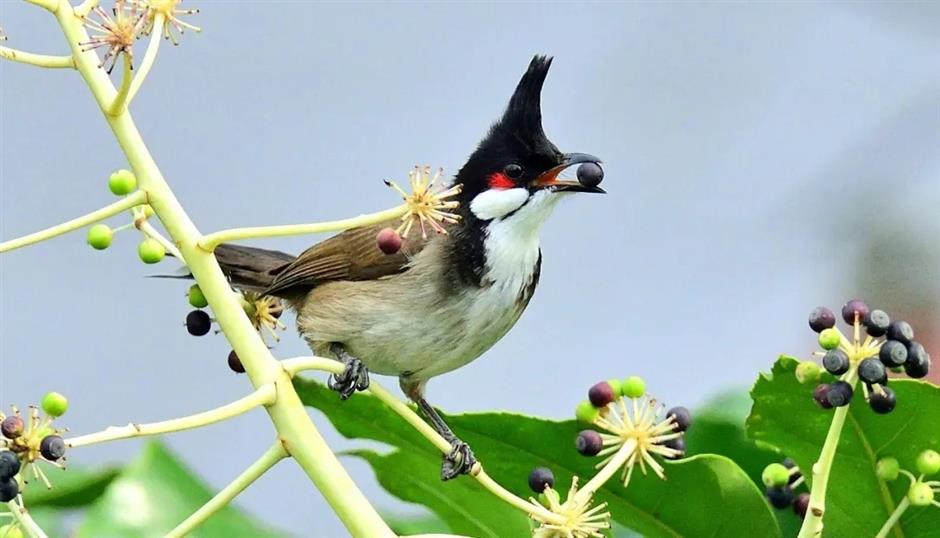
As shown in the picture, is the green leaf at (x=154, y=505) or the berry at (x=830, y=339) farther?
the green leaf at (x=154, y=505)

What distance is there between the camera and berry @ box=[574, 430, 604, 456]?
1.21m

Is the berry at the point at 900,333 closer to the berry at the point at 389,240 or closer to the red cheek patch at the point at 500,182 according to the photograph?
the berry at the point at 389,240

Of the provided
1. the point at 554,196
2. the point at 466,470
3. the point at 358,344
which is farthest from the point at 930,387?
the point at 358,344

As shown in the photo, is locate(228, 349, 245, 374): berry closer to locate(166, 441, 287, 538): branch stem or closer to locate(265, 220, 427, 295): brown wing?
locate(166, 441, 287, 538): branch stem

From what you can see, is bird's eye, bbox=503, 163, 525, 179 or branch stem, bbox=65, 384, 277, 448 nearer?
branch stem, bbox=65, 384, 277, 448

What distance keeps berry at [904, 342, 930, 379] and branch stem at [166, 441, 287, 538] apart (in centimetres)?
50

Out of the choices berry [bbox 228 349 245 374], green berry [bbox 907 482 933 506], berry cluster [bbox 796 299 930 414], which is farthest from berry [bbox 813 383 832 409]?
berry [bbox 228 349 245 374]

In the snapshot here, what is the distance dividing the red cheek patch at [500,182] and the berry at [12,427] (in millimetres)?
1049

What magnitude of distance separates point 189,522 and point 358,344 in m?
0.97

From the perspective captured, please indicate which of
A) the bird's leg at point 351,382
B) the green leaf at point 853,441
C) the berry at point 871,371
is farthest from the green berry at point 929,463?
the bird's leg at point 351,382

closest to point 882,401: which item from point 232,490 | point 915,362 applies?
point 915,362

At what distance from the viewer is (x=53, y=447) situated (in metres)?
0.96

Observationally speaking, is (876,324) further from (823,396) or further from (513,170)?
(513,170)

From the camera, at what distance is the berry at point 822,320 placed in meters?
1.21
